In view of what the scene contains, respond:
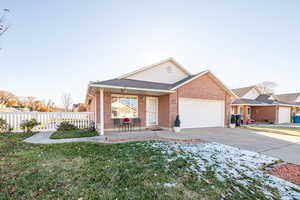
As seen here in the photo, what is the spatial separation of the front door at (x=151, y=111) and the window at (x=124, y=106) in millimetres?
1046

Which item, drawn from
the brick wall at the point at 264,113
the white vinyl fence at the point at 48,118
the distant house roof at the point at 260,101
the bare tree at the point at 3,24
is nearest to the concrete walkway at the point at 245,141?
the white vinyl fence at the point at 48,118

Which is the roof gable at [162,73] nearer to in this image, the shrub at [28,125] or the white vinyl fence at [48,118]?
the white vinyl fence at [48,118]

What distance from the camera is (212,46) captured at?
40.5 feet

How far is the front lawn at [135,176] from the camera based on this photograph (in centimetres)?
229

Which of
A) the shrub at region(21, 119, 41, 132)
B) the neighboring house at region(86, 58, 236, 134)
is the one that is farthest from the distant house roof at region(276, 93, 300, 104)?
the shrub at region(21, 119, 41, 132)

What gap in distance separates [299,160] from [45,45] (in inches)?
641

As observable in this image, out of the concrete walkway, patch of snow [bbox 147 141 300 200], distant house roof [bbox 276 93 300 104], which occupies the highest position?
distant house roof [bbox 276 93 300 104]

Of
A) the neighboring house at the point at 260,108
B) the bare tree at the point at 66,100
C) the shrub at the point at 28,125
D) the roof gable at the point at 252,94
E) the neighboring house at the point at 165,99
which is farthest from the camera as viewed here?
the bare tree at the point at 66,100

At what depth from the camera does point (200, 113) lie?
10.8 meters

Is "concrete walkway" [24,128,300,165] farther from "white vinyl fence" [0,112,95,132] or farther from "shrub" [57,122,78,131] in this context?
"white vinyl fence" [0,112,95,132]

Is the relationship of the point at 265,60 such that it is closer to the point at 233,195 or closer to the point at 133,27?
the point at 133,27

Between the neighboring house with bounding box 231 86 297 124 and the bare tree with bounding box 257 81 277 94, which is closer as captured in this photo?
the neighboring house with bounding box 231 86 297 124

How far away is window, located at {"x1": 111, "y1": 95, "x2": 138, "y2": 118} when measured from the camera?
920cm

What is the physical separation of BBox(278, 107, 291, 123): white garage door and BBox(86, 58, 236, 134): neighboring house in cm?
1266
